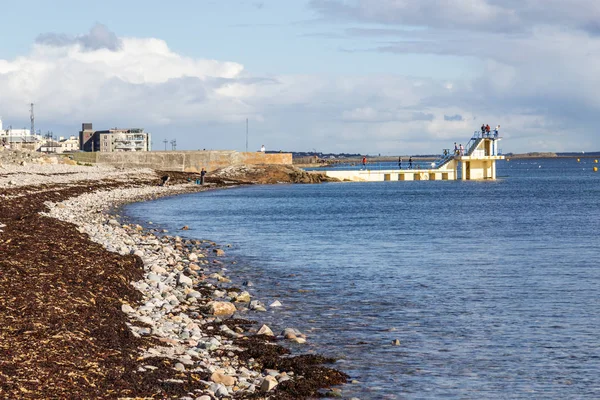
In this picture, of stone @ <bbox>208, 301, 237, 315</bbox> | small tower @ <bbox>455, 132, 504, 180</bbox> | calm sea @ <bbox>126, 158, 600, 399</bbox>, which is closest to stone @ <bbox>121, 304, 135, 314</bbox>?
stone @ <bbox>208, 301, 237, 315</bbox>

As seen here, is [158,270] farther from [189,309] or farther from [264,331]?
[264,331]

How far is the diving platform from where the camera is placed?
95.6 metres

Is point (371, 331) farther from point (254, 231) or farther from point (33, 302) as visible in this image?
point (254, 231)

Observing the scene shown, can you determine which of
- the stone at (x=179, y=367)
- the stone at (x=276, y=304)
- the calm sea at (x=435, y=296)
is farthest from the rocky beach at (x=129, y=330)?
the calm sea at (x=435, y=296)

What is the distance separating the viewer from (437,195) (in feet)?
246

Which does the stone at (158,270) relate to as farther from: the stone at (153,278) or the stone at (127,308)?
the stone at (127,308)

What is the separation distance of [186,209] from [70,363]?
42.0 m

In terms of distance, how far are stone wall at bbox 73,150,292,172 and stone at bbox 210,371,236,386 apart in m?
91.0

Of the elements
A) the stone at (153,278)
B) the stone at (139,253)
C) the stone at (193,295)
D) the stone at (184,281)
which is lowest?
the stone at (193,295)

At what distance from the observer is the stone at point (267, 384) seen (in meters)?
9.98

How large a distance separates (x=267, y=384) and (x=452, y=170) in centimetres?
10123

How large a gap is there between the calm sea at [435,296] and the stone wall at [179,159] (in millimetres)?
57939

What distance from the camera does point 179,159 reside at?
329 feet

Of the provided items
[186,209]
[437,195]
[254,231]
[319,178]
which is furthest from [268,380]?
[319,178]
